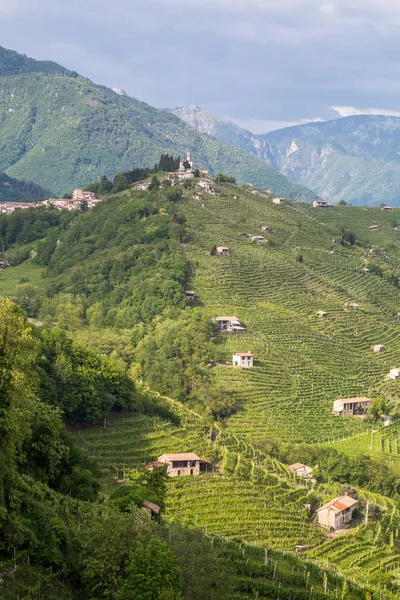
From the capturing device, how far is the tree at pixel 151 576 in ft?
53.1

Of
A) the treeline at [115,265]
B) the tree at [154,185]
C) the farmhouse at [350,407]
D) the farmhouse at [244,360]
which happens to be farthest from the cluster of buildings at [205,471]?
the tree at [154,185]

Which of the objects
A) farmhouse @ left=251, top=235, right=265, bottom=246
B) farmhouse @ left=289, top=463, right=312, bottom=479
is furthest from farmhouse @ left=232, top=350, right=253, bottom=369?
farmhouse @ left=251, top=235, right=265, bottom=246

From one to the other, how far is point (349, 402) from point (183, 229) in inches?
1169

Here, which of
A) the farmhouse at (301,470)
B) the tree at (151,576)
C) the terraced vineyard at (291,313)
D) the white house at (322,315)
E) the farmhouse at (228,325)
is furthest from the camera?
the white house at (322,315)

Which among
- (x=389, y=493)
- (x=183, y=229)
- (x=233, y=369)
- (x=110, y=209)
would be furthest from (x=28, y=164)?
(x=389, y=493)

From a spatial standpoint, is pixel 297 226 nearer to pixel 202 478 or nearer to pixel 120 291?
pixel 120 291

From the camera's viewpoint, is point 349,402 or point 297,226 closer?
point 349,402

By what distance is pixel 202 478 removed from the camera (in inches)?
1304

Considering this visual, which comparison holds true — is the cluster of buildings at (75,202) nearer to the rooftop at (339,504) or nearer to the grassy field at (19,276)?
the grassy field at (19,276)

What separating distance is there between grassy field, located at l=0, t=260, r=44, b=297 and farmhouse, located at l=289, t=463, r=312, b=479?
37.3m

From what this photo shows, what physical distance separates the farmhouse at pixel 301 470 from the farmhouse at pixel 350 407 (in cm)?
1023

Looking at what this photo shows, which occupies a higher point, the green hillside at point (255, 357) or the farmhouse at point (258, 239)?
the farmhouse at point (258, 239)

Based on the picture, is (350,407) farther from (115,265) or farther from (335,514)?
(115,265)

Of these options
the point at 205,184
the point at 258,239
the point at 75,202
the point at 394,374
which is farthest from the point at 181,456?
the point at 75,202
